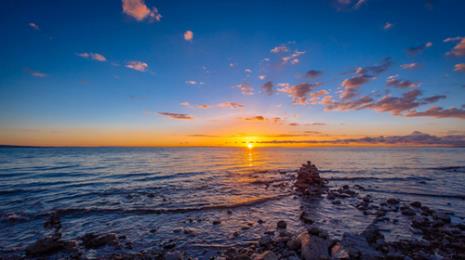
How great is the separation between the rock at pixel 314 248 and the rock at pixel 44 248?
416 inches

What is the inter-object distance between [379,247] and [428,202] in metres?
13.3

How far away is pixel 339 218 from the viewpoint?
13.4 metres

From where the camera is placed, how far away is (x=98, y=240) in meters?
10.1

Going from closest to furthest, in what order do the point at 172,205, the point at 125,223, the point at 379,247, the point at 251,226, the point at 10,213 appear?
1. the point at 379,247
2. the point at 251,226
3. the point at 125,223
4. the point at 10,213
5. the point at 172,205

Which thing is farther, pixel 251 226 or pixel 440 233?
pixel 251 226

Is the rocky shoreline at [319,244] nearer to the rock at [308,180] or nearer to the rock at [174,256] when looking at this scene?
the rock at [174,256]

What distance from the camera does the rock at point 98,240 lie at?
9898 millimetres

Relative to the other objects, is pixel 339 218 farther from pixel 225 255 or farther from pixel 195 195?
pixel 195 195

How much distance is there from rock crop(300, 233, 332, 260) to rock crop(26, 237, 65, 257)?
1057 centimetres

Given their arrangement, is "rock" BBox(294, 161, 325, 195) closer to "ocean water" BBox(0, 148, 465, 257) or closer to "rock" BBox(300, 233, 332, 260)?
"ocean water" BBox(0, 148, 465, 257)

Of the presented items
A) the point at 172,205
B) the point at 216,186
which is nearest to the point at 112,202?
the point at 172,205

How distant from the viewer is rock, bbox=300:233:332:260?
25.2ft

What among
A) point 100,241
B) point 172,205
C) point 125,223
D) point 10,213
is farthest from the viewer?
point 172,205

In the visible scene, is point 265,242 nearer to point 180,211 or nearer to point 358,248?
point 358,248
